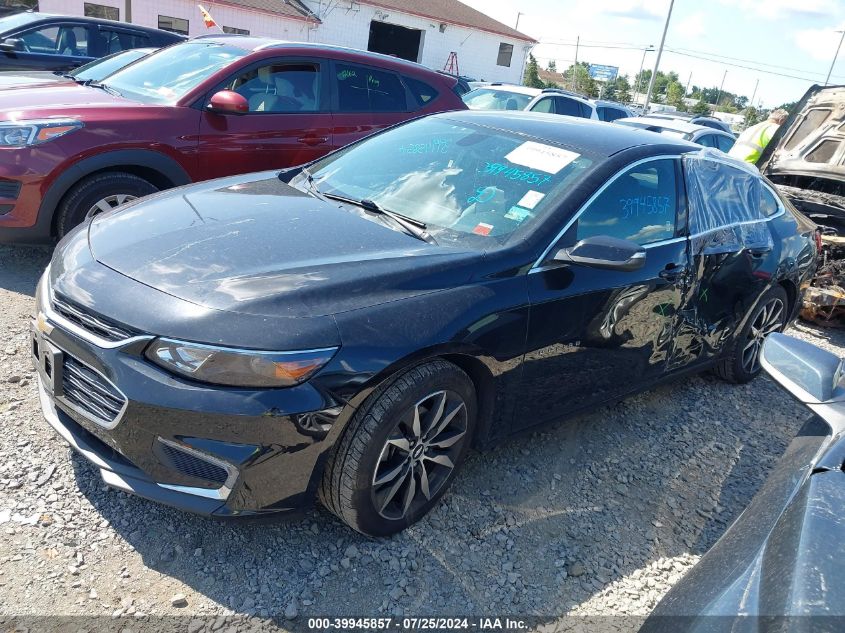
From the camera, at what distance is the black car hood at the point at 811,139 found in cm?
682

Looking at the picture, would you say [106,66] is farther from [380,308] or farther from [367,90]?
[380,308]

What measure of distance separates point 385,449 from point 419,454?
20 centimetres

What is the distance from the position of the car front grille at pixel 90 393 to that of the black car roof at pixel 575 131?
7.67 ft

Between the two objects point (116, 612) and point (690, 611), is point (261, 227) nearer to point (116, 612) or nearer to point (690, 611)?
point (116, 612)

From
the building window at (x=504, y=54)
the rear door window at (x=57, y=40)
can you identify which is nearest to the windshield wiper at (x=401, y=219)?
the rear door window at (x=57, y=40)

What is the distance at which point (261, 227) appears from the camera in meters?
2.85

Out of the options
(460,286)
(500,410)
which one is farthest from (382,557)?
(460,286)

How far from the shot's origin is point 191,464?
2229mm

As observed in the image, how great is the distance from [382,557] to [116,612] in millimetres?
945

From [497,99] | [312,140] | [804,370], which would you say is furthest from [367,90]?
[497,99]

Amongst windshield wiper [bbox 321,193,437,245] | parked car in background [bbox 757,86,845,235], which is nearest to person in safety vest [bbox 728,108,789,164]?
parked car in background [bbox 757,86,845,235]

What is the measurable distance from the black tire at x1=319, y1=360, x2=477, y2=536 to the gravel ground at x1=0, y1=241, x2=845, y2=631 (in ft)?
0.44

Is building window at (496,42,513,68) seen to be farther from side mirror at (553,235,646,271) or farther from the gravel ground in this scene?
side mirror at (553,235,646,271)

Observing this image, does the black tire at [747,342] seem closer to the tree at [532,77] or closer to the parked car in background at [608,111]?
the parked car in background at [608,111]
